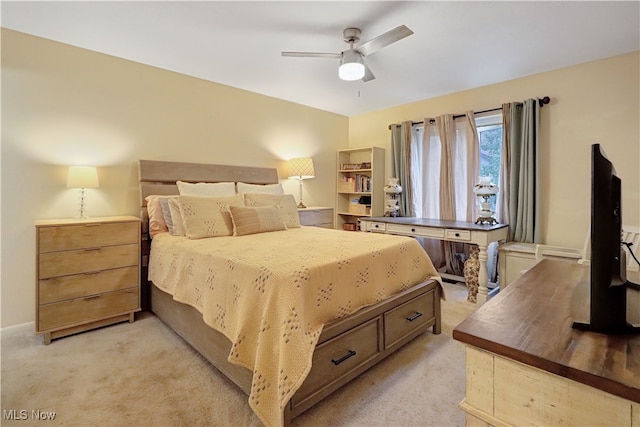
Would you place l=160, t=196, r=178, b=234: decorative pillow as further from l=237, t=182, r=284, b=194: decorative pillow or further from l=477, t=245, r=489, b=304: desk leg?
l=477, t=245, r=489, b=304: desk leg

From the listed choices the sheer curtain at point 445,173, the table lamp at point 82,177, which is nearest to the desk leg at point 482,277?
the sheer curtain at point 445,173

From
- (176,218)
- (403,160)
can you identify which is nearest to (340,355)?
(176,218)

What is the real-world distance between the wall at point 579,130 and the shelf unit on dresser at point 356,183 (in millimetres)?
1679

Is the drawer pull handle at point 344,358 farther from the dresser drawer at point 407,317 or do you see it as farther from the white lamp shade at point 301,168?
the white lamp shade at point 301,168

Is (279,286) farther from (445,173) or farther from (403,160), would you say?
(403,160)

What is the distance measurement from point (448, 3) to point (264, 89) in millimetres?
2371

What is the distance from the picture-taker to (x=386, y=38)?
7.20 ft

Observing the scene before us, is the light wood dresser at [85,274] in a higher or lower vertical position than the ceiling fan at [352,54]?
lower

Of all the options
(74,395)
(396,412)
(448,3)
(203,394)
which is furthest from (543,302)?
(74,395)

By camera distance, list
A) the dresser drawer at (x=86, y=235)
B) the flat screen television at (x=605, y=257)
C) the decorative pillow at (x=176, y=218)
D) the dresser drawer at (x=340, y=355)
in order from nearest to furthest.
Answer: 1. the flat screen television at (x=605, y=257)
2. the dresser drawer at (x=340, y=355)
3. the dresser drawer at (x=86, y=235)
4. the decorative pillow at (x=176, y=218)

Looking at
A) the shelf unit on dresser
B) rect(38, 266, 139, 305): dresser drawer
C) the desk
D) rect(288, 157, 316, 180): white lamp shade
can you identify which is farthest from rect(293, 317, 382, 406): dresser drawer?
the shelf unit on dresser

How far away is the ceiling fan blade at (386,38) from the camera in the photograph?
2053 mm

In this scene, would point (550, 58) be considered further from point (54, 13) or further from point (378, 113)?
point (54, 13)

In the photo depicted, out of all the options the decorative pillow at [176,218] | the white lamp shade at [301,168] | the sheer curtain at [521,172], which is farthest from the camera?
the white lamp shade at [301,168]
